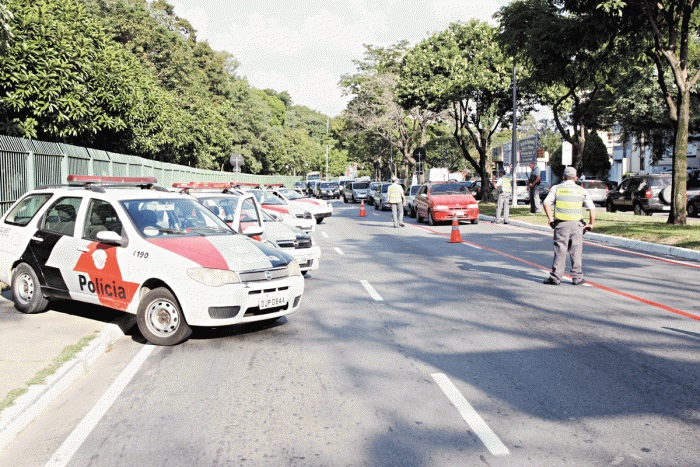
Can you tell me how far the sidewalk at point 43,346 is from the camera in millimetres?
5262

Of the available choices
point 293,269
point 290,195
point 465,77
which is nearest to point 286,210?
point 290,195

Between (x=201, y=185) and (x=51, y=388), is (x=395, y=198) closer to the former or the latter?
(x=201, y=185)

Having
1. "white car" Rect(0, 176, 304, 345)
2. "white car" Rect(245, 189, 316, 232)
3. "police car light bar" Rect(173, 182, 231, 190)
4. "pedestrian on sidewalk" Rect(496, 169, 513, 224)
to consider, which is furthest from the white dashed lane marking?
"pedestrian on sidewalk" Rect(496, 169, 513, 224)

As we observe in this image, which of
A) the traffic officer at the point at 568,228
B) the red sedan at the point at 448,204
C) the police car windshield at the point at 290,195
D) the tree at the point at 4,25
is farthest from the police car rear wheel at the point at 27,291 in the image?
the red sedan at the point at 448,204

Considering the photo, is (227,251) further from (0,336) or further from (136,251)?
(0,336)

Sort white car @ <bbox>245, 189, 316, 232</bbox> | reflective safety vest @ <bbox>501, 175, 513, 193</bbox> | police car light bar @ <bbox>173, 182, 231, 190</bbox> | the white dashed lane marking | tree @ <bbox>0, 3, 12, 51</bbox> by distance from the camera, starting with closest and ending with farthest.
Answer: the white dashed lane marking < tree @ <bbox>0, 3, 12, 51</bbox> < police car light bar @ <bbox>173, 182, 231, 190</bbox> < white car @ <bbox>245, 189, 316, 232</bbox> < reflective safety vest @ <bbox>501, 175, 513, 193</bbox>

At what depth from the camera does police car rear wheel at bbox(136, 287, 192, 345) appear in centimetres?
720

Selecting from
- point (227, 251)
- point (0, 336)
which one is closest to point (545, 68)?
point (227, 251)

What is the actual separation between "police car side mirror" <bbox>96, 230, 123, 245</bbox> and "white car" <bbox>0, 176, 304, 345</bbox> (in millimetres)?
13

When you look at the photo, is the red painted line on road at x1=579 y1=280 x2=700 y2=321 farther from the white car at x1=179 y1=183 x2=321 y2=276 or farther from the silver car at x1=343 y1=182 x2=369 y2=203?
the silver car at x1=343 y1=182 x2=369 y2=203

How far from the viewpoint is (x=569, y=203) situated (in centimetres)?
1098

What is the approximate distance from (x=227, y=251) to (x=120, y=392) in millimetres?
2142

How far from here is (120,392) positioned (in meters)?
5.82

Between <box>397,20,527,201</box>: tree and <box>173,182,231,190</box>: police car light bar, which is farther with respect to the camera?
<box>397,20,527,201</box>: tree
